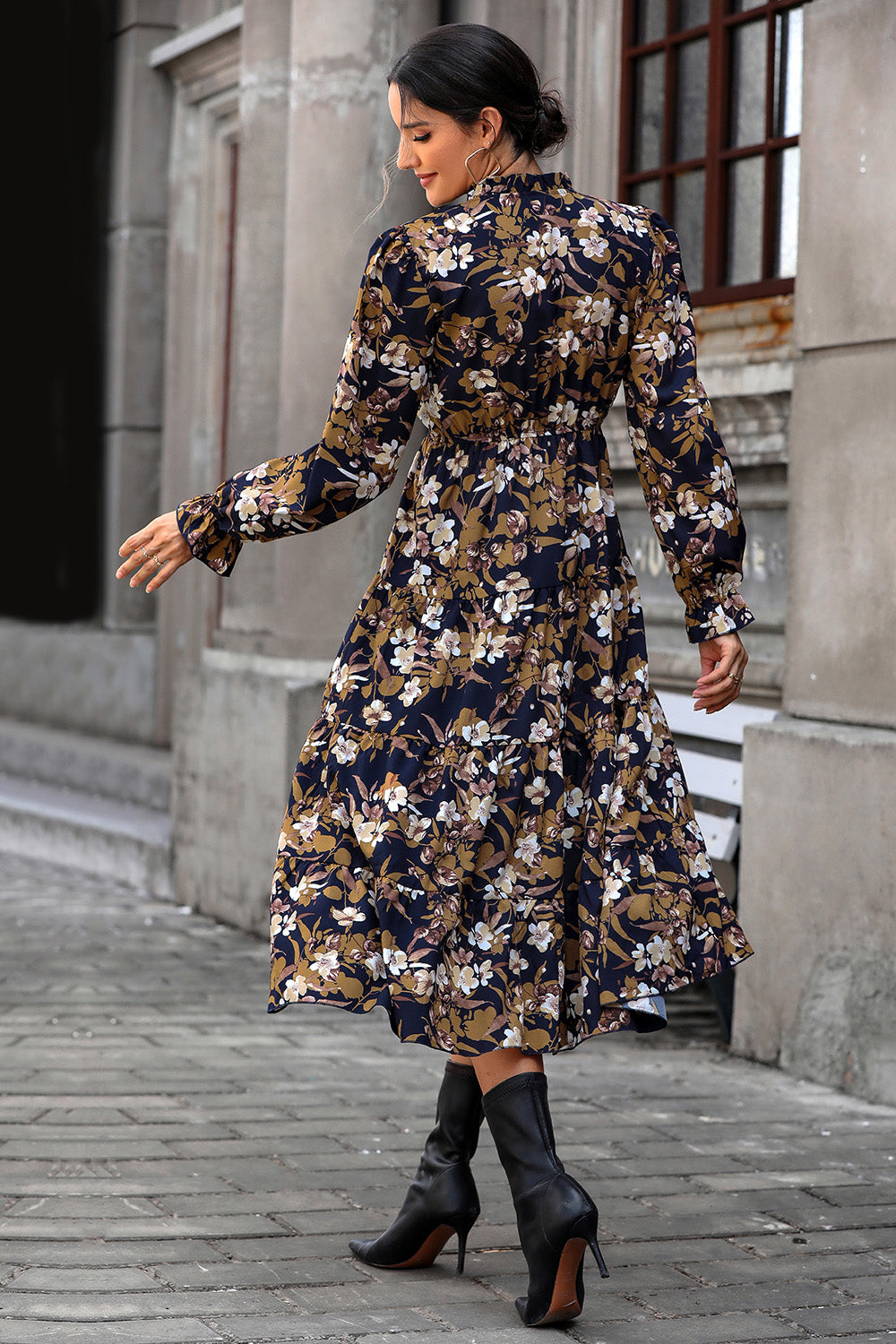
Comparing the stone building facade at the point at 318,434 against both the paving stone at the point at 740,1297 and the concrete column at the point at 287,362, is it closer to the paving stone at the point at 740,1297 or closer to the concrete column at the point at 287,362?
the concrete column at the point at 287,362

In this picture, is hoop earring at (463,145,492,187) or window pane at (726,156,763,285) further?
window pane at (726,156,763,285)

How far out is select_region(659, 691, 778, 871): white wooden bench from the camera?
4.92 metres

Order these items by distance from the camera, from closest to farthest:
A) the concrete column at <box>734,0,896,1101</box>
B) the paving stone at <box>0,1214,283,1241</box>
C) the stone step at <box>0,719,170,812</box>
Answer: the paving stone at <box>0,1214,283,1241</box>, the concrete column at <box>734,0,896,1101</box>, the stone step at <box>0,719,170,812</box>

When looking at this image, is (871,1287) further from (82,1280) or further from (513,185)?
(513,185)

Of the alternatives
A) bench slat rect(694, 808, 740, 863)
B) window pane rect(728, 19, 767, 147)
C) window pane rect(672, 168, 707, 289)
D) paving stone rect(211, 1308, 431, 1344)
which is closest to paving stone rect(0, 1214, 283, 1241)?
paving stone rect(211, 1308, 431, 1344)

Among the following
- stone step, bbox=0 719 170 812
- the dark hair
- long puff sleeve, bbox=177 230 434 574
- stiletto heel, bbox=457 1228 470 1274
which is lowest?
stiletto heel, bbox=457 1228 470 1274

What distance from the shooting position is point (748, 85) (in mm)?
5410

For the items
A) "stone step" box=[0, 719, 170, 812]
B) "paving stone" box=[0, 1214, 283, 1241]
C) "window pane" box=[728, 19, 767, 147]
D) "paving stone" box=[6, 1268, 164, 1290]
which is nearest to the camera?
"paving stone" box=[6, 1268, 164, 1290]

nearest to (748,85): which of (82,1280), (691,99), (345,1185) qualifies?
(691,99)

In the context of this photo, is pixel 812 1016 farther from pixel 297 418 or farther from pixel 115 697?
pixel 115 697

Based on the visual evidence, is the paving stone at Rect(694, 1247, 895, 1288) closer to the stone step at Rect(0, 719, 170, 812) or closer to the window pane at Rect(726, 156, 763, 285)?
the window pane at Rect(726, 156, 763, 285)

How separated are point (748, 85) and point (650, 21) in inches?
22.6

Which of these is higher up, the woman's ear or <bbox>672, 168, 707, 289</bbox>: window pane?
<bbox>672, 168, 707, 289</bbox>: window pane

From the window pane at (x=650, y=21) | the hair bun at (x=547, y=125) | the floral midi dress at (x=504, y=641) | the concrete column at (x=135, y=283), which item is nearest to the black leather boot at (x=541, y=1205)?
the floral midi dress at (x=504, y=641)
